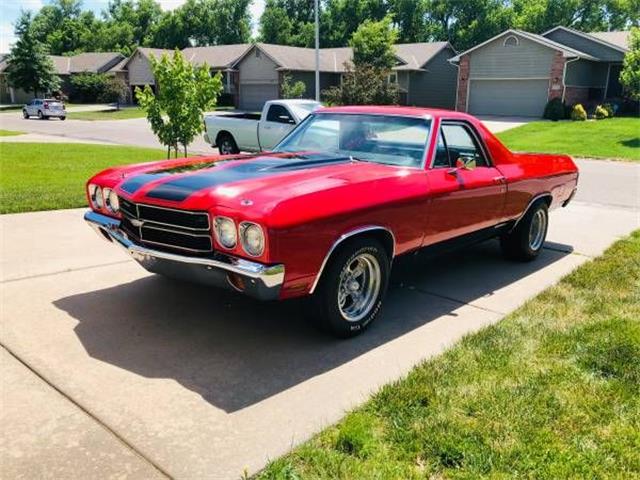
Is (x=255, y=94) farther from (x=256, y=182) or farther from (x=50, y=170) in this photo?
(x=256, y=182)

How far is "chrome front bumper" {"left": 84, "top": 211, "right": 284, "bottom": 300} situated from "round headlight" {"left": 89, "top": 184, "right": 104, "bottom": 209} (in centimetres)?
63

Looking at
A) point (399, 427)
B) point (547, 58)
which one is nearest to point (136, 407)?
point (399, 427)

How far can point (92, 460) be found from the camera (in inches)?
111

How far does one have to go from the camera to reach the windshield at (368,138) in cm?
498

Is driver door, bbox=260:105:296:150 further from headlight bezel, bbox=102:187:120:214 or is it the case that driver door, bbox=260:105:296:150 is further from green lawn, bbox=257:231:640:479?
green lawn, bbox=257:231:640:479

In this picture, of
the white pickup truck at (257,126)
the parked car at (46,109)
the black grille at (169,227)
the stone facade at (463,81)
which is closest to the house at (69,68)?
the parked car at (46,109)

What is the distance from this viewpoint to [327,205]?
3830 millimetres

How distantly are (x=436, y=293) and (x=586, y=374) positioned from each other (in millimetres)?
1825

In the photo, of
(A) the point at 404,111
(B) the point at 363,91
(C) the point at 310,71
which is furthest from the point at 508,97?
(A) the point at 404,111

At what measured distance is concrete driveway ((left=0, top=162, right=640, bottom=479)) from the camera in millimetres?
2949

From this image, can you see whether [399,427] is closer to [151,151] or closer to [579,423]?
[579,423]

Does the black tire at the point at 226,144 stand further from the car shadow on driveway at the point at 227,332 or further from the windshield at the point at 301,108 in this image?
the car shadow on driveway at the point at 227,332

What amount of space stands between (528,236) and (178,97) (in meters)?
6.82

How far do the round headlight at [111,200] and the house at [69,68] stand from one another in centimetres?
6131
